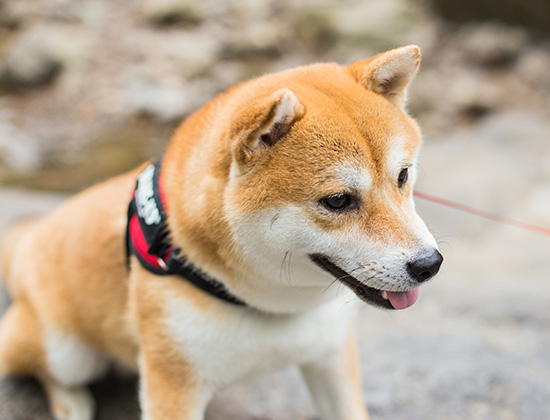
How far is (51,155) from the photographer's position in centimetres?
727

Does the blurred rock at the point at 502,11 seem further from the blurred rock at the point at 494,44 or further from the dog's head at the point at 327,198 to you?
the dog's head at the point at 327,198

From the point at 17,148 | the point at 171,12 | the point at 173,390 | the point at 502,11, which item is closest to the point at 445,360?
the point at 173,390

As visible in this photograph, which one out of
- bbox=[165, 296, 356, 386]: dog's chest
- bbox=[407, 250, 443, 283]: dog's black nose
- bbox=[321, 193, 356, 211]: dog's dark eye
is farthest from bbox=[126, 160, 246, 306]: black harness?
bbox=[407, 250, 443, 283]: dog's black nose

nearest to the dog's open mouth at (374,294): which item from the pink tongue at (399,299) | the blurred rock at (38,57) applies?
the pink tongue at (399,299)

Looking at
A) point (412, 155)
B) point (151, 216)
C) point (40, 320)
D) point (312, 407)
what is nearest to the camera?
point (412, 155)

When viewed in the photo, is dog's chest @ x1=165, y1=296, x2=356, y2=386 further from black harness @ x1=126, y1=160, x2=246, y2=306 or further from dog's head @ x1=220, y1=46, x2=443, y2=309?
dog's head @ x1=220, y1=46, x2=443, y2=309

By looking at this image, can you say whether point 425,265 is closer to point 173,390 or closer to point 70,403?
point 173,390

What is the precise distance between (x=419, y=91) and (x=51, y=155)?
18.8 ft

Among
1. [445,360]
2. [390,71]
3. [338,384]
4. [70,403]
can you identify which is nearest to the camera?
[390,71]

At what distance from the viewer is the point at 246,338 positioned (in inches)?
91.1

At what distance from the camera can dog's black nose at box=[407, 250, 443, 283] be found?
1.96 m

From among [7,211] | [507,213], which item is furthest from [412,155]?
[507,213]

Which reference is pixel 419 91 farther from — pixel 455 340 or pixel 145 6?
pixel 455 340

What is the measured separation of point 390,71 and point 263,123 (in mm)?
606
